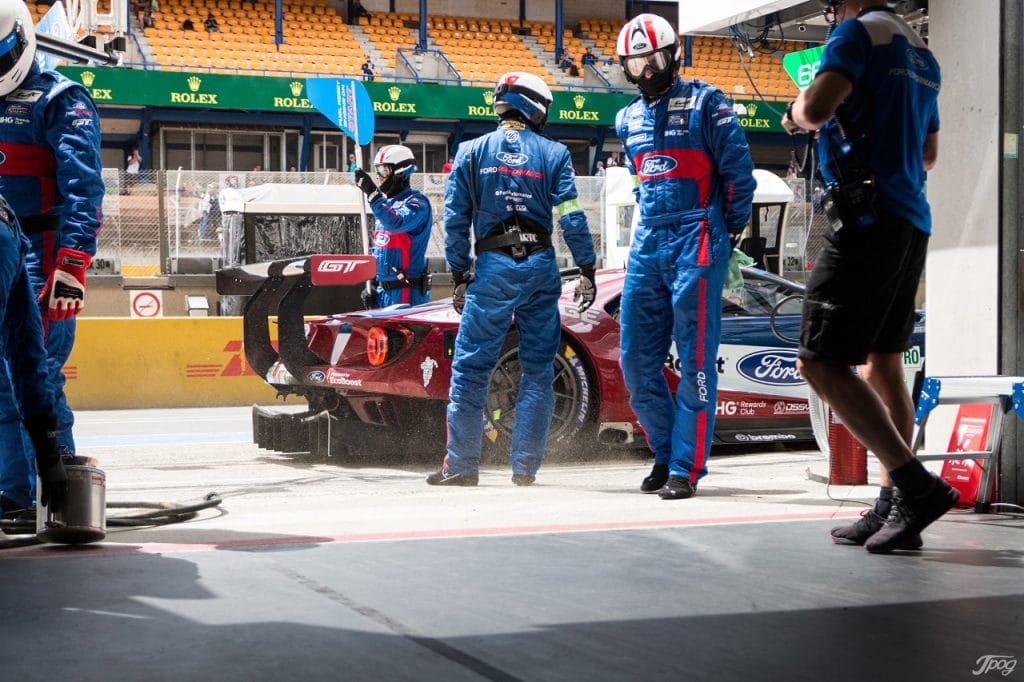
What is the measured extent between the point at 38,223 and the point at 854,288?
130 inches

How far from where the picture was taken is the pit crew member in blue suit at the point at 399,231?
10.6 meters

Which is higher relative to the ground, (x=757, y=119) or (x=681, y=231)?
(x=757, y=119)

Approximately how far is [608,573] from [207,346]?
420 inches

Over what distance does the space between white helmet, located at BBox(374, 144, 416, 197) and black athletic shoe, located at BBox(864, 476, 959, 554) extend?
276 inches

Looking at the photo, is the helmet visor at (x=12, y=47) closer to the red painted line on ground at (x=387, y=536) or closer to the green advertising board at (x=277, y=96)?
the red painted line on ground at (x=387, y=536)

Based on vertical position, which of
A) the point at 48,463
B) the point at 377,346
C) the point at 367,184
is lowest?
the point at 48,463

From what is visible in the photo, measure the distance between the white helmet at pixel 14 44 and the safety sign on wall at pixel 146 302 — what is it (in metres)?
14.2

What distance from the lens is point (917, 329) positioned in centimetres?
838

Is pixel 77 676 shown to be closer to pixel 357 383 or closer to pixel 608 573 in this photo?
pixel 608 573

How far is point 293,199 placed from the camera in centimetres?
2080

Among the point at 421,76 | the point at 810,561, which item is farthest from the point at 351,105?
the point at 421,76

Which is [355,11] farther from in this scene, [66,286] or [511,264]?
[66,286]

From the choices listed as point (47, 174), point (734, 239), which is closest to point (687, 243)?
point (734, 239)

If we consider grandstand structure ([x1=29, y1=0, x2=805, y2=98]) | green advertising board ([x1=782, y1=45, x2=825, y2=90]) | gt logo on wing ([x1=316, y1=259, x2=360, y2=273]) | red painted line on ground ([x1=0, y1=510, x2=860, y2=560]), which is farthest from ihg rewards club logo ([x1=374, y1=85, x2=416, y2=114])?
red painted line on ground ([x1=0, y1=510, x2=860, y2=560])
